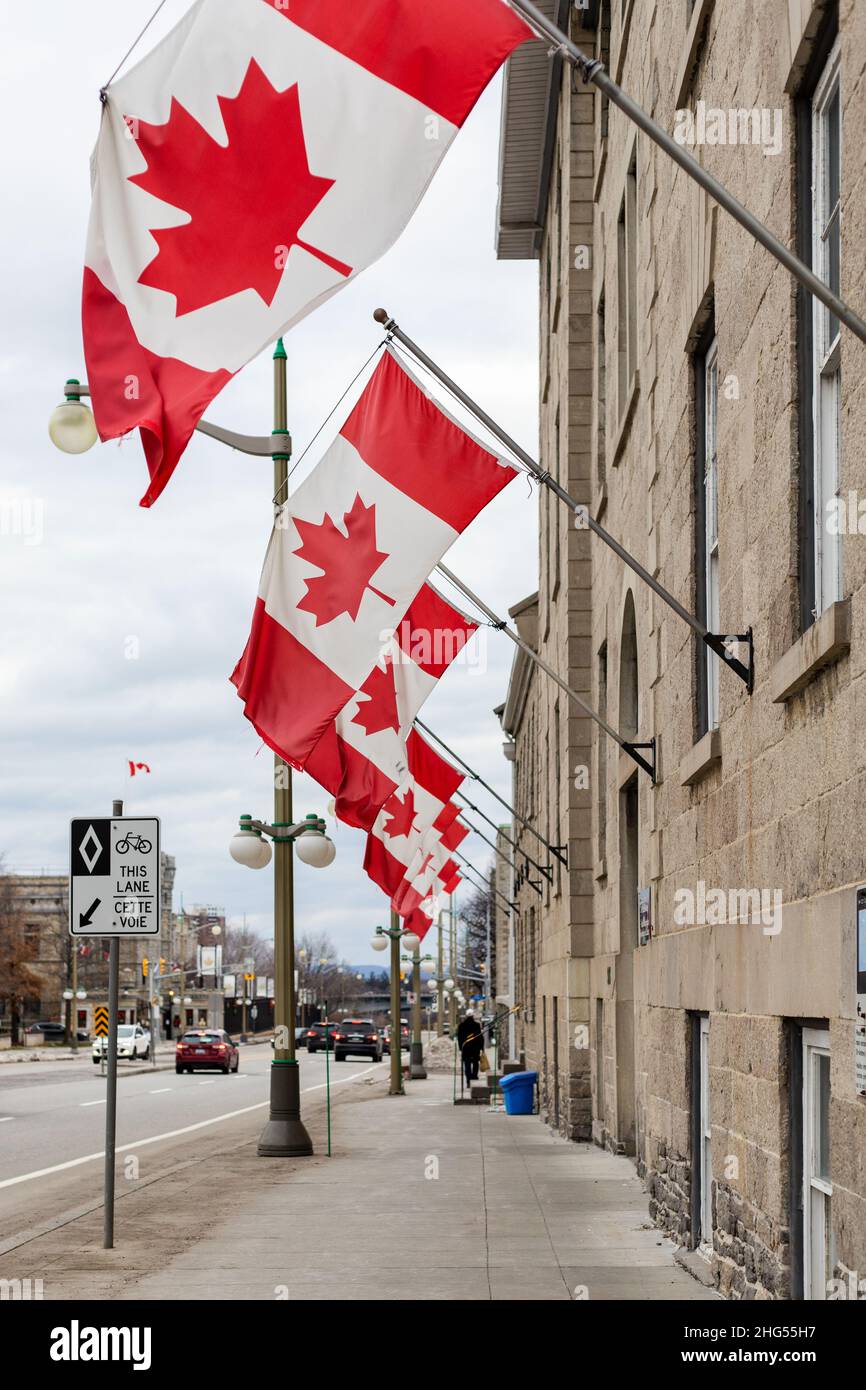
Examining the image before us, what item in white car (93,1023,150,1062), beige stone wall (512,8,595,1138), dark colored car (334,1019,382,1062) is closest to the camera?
beige stone wall (512,8,595,1138)

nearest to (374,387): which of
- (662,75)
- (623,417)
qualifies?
(662,75)

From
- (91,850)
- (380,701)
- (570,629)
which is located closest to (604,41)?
(570,629)

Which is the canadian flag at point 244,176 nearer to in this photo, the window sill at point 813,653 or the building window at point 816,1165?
the window sill at point 813,653

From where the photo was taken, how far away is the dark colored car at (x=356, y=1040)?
232 feet

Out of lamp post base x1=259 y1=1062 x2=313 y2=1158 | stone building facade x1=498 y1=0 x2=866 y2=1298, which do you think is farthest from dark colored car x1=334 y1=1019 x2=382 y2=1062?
stone building facade x1=498 y1=0 x2=866 y2=1298

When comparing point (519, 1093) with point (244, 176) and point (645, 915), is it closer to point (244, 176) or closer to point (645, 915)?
point (645, 915)

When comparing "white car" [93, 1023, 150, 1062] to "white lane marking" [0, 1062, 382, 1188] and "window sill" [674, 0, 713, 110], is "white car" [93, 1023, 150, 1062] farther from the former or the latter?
"window sill" [674, 0, 713, 110]

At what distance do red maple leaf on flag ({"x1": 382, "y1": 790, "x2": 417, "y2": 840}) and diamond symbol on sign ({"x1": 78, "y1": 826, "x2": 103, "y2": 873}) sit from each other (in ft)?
30.7

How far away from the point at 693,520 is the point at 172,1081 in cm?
4244

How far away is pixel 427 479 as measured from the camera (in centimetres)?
1105

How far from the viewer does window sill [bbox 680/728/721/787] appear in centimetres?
959

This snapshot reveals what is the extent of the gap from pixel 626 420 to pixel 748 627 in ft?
23.1
